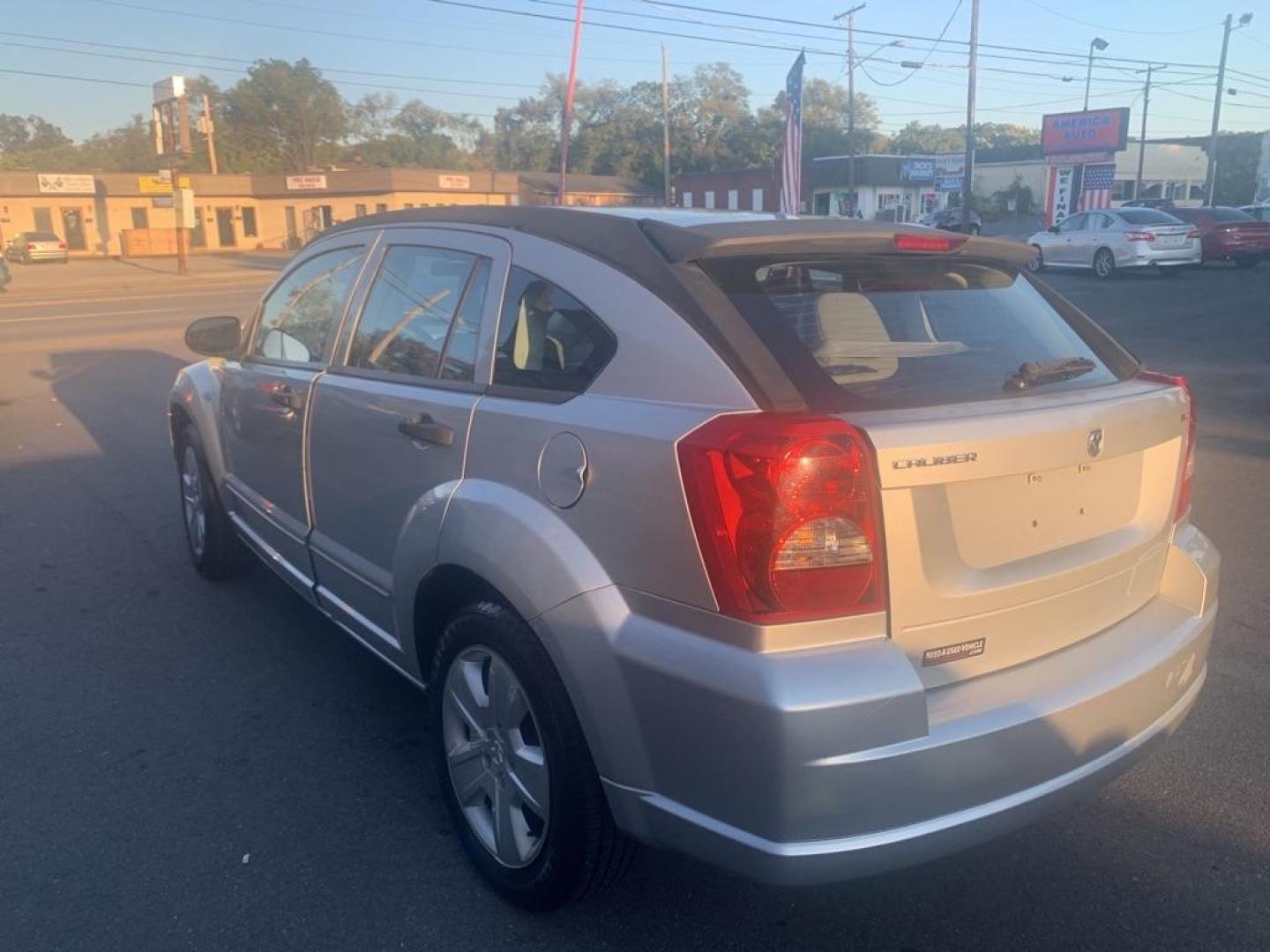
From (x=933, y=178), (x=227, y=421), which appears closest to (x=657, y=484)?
(x=227, y=421)

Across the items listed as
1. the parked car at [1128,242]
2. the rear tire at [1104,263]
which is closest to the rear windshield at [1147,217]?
the parked car at [1128,242]

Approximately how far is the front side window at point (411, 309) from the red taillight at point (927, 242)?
1286mm

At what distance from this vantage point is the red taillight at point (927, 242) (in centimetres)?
290

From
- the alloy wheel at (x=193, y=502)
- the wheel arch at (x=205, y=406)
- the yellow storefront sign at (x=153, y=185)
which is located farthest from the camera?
the yellow storefront sign at (x=153, y=185)

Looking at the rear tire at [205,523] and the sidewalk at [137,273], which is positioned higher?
the rear tire at [205,523]

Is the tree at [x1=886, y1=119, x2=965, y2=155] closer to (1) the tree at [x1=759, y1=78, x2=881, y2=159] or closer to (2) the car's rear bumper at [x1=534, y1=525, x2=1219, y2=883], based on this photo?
(1) the tree at [x1=759, y1=78, x2=881, y2=159]

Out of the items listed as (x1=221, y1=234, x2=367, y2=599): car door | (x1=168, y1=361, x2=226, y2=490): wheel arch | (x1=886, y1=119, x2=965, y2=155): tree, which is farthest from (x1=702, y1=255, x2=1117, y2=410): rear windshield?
(x1=886, y1=119, x2=965, y2=155): tree

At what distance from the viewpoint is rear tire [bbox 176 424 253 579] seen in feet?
17.5

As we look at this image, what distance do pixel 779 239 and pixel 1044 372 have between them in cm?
80

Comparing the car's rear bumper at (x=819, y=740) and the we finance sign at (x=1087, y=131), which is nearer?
the car's rear bumper at (x=819, y=740)

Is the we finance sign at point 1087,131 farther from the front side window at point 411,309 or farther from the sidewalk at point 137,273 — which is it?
the front side window at point 411,309

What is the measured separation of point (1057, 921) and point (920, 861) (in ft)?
2.48

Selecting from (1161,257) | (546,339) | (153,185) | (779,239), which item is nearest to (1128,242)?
(1161,257)

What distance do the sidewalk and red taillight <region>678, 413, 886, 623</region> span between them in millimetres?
31438
